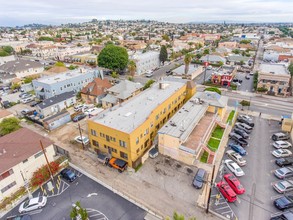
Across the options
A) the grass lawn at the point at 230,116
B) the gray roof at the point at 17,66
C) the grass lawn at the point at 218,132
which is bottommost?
the grass lawn at the point at 218,132

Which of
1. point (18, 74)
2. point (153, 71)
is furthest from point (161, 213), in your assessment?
point (18, 74)

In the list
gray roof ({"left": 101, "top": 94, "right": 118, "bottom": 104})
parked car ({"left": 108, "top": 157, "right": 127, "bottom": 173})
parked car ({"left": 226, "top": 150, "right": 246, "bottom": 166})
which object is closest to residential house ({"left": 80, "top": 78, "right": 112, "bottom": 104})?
gray roof ({"left": 101, "top": 94, "right": 118, "bottom": 104})

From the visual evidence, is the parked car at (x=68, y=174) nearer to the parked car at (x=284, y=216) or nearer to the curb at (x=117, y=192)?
the curb at (x=117, y=192)

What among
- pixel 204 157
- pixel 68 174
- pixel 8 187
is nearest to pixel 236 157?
pixel 204 157

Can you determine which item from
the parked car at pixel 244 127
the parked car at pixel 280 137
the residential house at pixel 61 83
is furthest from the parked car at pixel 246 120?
the residential house at pixel 61 83

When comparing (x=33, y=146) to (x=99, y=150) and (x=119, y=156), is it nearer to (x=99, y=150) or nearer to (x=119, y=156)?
(x=99, y=150)

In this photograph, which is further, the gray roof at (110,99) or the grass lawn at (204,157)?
the gray roof at (110,99)
